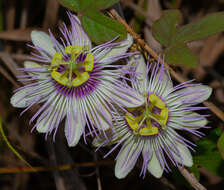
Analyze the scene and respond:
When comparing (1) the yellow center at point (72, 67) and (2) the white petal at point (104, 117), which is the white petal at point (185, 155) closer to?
(2) the white petal at point (104, 117)

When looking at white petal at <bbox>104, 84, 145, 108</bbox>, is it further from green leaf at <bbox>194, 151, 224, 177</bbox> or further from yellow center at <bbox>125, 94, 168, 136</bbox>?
green leaf at <bbox>194, 151, 224, 177</bbox>

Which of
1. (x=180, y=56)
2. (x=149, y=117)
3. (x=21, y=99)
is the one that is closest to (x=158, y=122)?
(x=149, y=117)

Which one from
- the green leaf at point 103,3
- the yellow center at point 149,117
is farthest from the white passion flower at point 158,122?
the green leaf at point 103,3

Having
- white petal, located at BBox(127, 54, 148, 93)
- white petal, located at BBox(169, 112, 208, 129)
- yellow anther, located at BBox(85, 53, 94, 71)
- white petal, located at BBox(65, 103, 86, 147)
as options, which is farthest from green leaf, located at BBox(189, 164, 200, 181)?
yellow anther, located at BBox(85, 53, 94, 71)

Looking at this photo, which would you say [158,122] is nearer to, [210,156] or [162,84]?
[162,84]

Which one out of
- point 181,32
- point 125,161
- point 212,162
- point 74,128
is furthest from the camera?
point 212,162

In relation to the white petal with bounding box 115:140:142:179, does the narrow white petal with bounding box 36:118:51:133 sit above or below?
above

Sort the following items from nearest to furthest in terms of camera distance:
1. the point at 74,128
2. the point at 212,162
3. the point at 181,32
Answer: the point at 74,128 → the point at 181,32 → the point at 212,162
